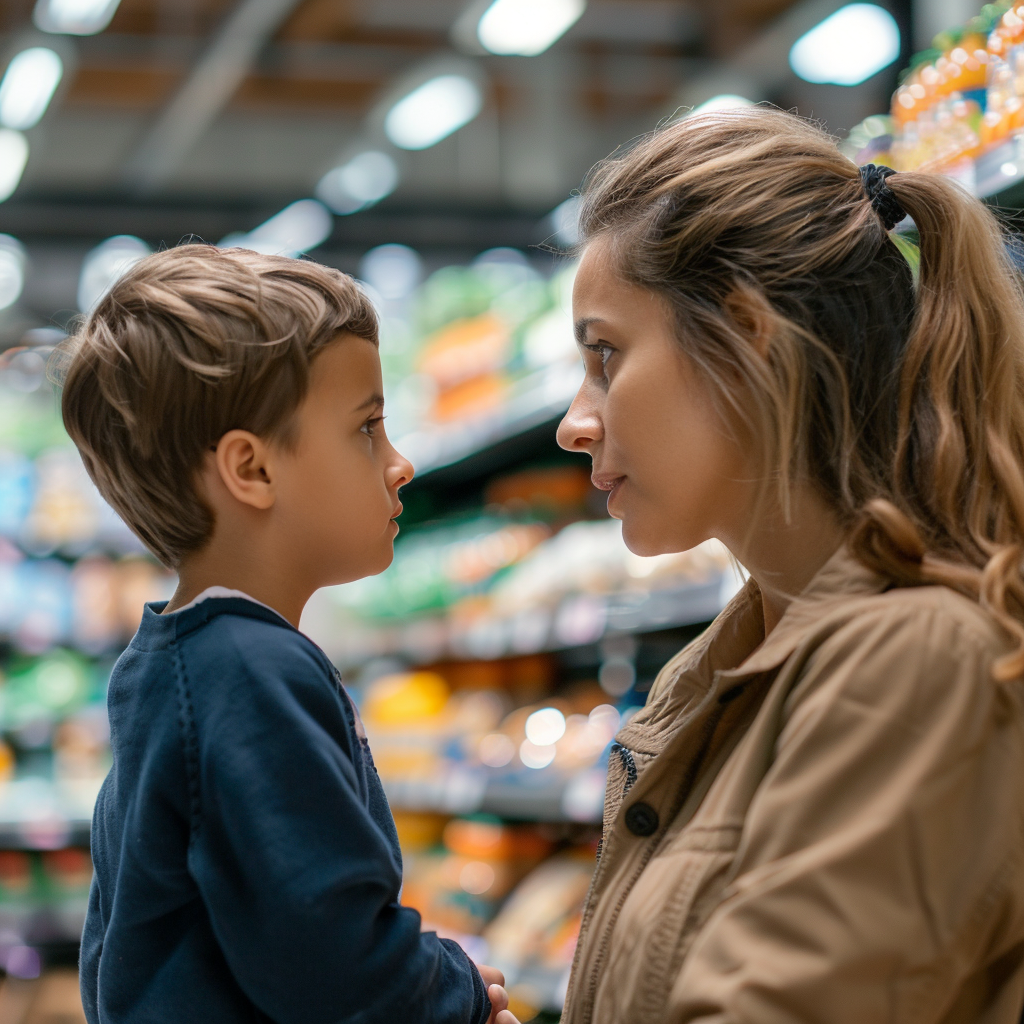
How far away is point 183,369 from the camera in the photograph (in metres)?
1.23

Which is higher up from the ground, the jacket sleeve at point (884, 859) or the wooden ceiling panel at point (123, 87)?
the wooden ceiling panel at point (123, 87)

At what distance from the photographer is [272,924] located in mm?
1036

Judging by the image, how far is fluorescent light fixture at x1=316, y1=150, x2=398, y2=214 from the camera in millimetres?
7469

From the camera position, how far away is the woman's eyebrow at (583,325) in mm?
1265

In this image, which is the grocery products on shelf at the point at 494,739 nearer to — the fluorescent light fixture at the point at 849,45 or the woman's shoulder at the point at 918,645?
the woman's shoulder at the point at 918,645

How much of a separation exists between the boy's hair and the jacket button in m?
0.52

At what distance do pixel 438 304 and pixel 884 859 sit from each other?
3355mm

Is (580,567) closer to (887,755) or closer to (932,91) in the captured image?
(932,91)

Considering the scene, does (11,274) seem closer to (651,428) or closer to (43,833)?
(43,833)

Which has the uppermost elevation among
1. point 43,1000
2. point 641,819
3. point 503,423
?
point 503,423

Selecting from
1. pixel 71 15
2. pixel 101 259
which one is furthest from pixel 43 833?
pixel 101 259

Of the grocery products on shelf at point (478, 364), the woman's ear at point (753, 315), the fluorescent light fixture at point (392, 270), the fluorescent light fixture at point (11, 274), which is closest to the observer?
the woman's ear at point (753, 315)

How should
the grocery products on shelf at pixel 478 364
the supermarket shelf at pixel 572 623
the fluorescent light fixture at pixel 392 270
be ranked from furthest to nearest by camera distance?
the fluorescent light fixture at pixel 392 270
the grocery products on shelf at pixel 478 364
the supermarket shelf at pixel 572 623

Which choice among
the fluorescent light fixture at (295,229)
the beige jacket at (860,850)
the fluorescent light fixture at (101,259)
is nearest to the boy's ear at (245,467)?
the beige jacket at (860,850)
